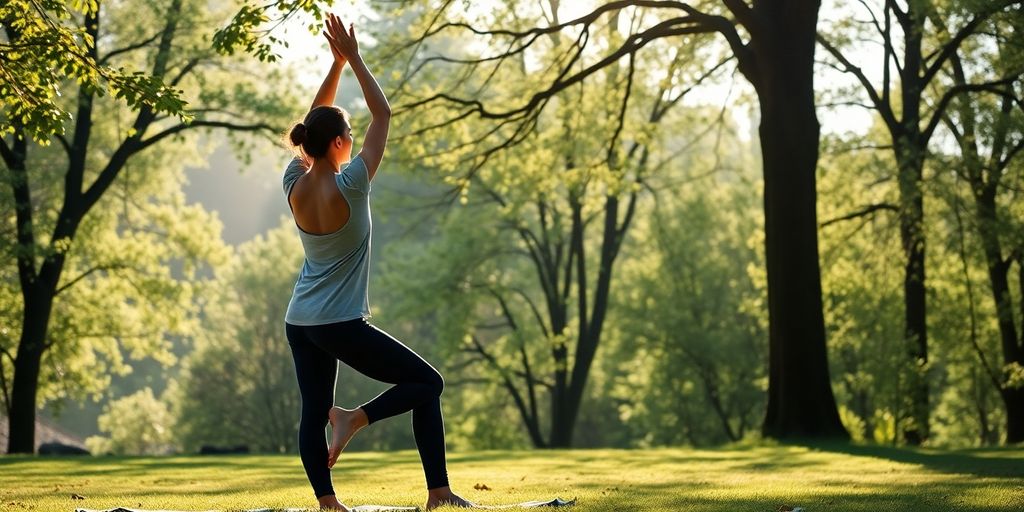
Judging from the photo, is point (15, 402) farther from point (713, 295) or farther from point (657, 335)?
point (713, 295)

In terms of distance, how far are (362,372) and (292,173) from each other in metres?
1.13

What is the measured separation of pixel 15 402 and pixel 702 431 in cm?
2674

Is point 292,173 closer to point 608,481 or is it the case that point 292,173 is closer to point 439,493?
point 439,493

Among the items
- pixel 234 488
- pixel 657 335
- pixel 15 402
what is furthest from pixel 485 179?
pixel 234 488

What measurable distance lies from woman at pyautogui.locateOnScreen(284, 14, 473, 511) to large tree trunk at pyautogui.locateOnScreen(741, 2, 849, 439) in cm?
1143

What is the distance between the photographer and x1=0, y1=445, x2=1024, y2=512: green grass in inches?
306

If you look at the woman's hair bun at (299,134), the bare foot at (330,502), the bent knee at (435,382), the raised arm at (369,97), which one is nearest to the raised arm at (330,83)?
the raised arm at (369,97)

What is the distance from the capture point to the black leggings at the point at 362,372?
6.02m

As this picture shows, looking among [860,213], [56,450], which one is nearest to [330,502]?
[56,450]

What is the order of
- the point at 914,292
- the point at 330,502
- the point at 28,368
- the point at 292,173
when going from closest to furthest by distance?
1. the point at 292,173
2. the point at 330,502
3. the point at 914,292
4. the point at 28,368

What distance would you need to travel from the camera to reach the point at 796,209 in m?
16.9

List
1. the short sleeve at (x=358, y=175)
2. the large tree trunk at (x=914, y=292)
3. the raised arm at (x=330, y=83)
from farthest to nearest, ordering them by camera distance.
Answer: the large tree trunk at (x=914, y=292) < the raised arm at (x=330, y=83) < the short sleeve at (x=358, y=175)

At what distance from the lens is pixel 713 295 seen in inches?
1746

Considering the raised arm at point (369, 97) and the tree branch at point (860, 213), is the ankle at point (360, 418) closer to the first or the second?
the raised arm at point (369, 97)
